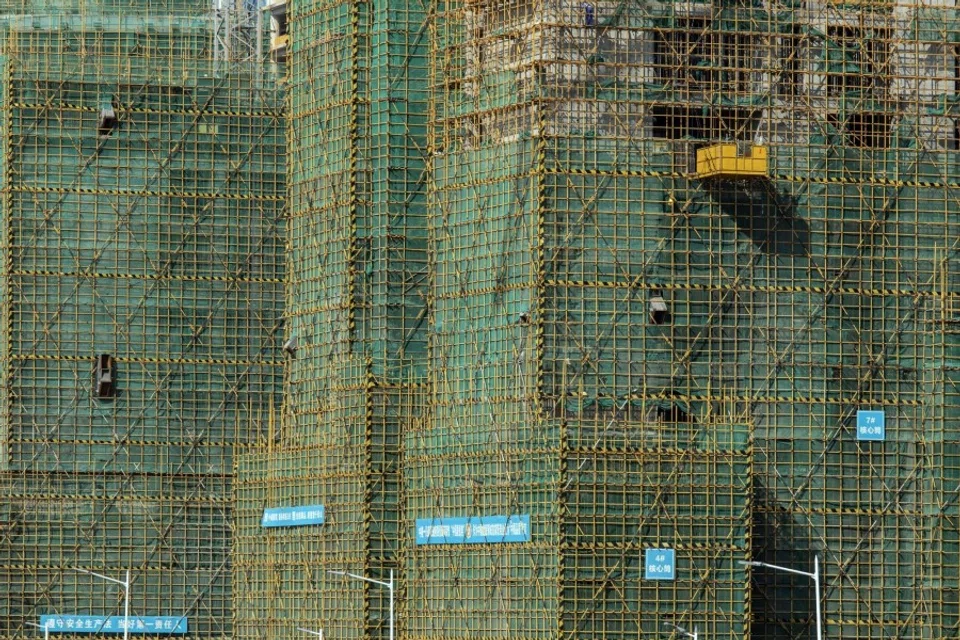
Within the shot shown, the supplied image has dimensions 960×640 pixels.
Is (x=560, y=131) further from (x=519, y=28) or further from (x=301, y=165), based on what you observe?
(x=301, y=165)

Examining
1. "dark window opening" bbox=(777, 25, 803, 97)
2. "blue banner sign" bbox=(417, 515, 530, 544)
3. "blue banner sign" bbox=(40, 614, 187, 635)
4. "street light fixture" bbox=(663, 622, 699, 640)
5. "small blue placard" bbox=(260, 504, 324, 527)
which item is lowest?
"street light fixture" bbox=(663, 622, 699, 640)

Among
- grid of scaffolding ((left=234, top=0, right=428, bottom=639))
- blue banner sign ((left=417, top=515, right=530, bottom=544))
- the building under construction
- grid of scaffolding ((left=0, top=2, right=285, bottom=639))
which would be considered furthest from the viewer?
grid of scaffolding ((left=0, top=2, right=285, bottom=639))

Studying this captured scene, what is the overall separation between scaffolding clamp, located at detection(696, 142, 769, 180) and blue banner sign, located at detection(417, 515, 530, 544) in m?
20.4

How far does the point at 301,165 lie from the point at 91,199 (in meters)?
12.4

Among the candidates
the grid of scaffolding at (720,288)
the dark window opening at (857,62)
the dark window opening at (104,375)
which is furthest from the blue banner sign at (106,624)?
the dark window opening at (857,62)

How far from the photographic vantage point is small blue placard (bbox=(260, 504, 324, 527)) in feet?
534

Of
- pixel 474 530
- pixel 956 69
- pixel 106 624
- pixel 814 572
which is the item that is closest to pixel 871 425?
pixel 814 572

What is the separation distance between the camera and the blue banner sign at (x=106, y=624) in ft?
550

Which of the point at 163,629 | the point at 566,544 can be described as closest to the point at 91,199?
the point at 163,629

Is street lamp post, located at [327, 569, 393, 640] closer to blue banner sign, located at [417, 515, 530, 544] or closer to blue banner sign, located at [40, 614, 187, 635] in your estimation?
blue banner sign, located at [417, 515, 530, 544]

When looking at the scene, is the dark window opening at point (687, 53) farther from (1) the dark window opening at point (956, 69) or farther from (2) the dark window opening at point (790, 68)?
(1) the dark window opening at point (956, 69)

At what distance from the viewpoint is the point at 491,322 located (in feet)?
510

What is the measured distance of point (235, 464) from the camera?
16938cm

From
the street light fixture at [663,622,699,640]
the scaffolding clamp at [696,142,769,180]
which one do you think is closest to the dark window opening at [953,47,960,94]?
the scaffolding clamp at [696,142,769,180]
